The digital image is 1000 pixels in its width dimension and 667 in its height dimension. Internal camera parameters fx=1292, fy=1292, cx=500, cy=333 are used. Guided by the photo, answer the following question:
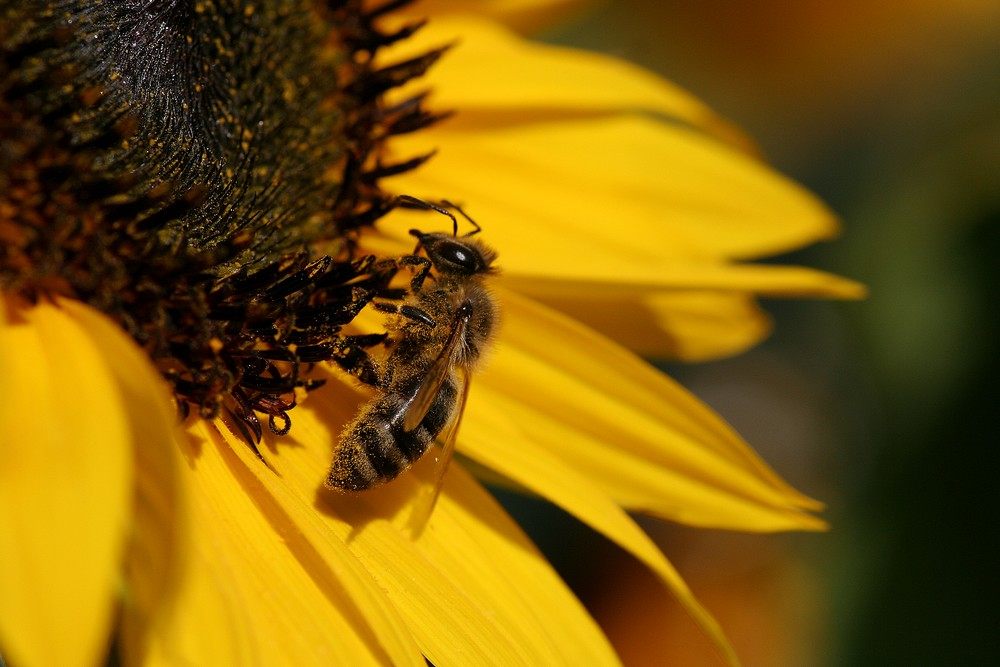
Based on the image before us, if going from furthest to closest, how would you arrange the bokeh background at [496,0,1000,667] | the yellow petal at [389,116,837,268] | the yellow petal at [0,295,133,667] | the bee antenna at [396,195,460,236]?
1. the bokeh background at [496,0,1000,667]
2. the yellow petal at [389,116,837,268]
3. the bee antenna at [396,195,460,236]
4. the yellow petal at [0,295,133,667]

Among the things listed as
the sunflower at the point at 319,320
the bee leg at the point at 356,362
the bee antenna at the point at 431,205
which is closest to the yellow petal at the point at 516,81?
the sunflower at the point at 319,320

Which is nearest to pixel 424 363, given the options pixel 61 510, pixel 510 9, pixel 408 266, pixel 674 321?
pixel 408 266

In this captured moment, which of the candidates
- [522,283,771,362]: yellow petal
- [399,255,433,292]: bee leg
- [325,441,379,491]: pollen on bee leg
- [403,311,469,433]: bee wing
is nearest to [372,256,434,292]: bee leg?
[399,255,433,292]: bee leg

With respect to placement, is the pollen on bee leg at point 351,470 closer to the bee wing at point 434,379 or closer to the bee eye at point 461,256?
the bee wing at point 434,379

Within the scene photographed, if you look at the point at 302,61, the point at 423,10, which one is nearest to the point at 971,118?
the point at 423,10

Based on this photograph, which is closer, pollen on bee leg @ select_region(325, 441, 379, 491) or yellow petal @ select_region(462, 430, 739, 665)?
pollen on bee leg @ select_region(325, 441, 379, 491)

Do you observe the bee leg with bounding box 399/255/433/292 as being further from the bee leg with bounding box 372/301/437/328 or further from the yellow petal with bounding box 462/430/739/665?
the yellow petal with bounding box 462/430/739/665

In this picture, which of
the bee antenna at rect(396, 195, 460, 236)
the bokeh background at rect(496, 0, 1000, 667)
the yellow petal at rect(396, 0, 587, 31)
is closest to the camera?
the bee antenna at rect(396, 195, 460, 236)
